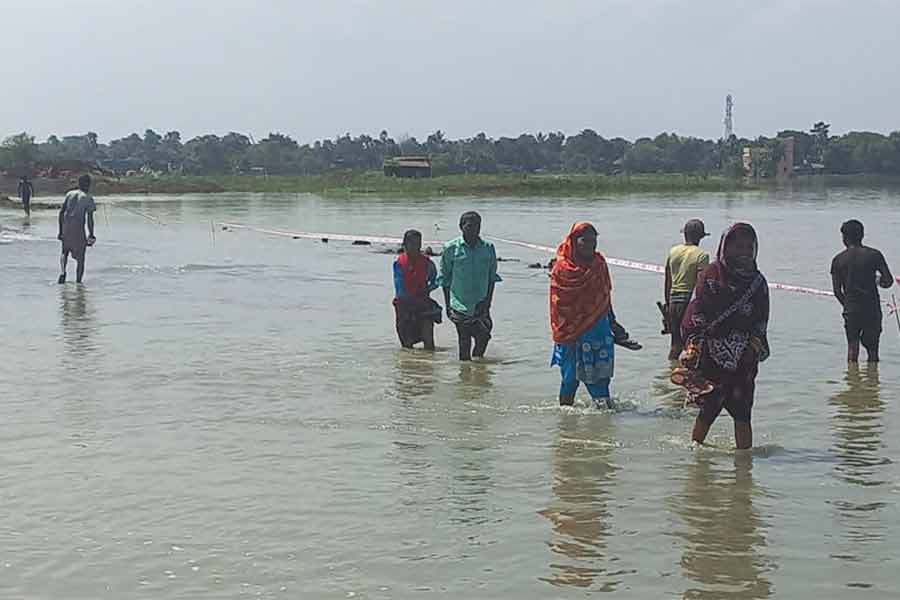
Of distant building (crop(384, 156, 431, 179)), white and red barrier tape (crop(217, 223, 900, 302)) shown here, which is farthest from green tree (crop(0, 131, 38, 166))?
white and red barrier tape (crop(217, 223, 900, 302))

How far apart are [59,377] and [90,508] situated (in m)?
4.27

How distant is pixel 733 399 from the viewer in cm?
720

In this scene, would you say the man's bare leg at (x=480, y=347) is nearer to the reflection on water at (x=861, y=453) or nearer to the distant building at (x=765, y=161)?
the reflection on water at (x=861, y=453)

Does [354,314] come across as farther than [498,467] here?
Yes

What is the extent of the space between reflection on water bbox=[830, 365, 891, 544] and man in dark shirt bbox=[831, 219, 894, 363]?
44cm

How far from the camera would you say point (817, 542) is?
19.1ft

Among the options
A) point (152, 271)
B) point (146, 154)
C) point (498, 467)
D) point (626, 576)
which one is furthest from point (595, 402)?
point (146, 154)

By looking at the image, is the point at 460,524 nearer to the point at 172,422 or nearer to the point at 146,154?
the point at 172,422

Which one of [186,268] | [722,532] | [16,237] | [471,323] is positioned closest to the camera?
[722,532]

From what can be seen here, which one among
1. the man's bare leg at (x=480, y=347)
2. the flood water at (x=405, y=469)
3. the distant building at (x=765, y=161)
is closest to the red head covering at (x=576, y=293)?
the flood water at (x=405, y=469)

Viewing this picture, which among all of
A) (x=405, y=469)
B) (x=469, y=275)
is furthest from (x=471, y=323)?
(x=405, y=469)

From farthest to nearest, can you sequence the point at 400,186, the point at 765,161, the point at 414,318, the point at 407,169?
1. the point at 765,161
2. the point at 407,169
3. the point at 400,186
4. the point at 414,318

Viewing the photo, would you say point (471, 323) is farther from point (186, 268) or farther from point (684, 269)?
point (186, 268)

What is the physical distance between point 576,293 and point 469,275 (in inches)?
84.0
